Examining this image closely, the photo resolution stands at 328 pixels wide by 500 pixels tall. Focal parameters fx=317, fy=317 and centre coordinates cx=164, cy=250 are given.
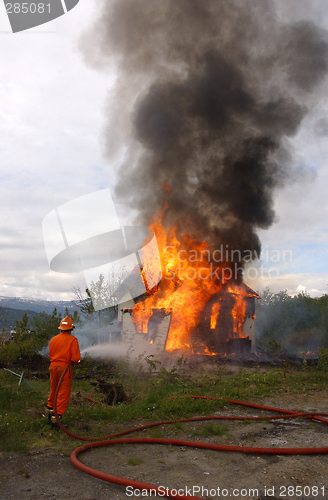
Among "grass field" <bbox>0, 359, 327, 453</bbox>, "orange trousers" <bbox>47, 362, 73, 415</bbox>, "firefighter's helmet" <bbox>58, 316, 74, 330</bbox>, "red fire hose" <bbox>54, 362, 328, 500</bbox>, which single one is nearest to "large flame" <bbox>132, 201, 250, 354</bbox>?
"grass field" <bbox>0, 359, 327, 453</bbox>

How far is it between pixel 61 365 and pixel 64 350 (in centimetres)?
27

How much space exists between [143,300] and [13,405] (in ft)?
48.8

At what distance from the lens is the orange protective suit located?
575cm

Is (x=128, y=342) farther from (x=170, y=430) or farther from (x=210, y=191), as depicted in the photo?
(x=170, y=430)

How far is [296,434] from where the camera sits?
5211 millimetres

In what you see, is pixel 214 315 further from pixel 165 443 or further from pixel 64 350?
pixel 165 443

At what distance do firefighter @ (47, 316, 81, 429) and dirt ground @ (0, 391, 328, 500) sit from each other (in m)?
0.91

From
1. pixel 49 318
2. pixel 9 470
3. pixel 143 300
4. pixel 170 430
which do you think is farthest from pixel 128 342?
pixel 9 470

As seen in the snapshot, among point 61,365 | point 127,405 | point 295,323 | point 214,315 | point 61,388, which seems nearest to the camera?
point 61,388

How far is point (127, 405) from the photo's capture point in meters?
7.22

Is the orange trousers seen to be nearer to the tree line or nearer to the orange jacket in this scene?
the orange jacket
